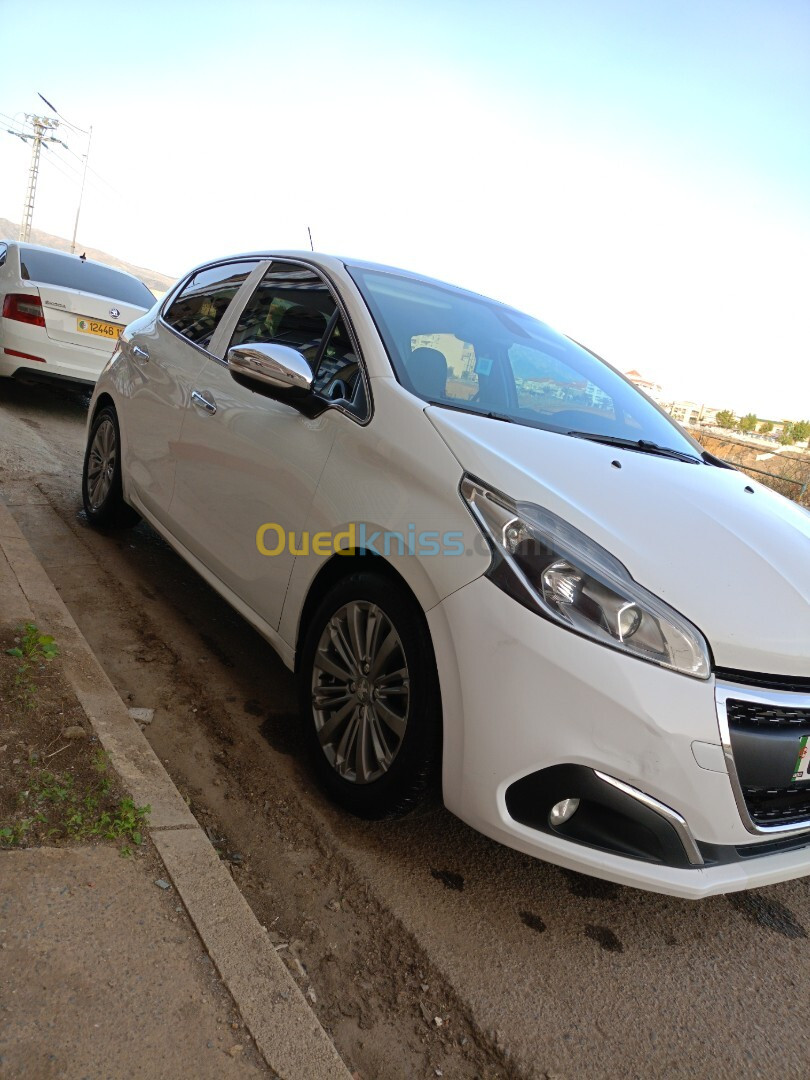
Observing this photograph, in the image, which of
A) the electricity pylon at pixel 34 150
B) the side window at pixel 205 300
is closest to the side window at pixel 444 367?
the side window at pixel 205 300

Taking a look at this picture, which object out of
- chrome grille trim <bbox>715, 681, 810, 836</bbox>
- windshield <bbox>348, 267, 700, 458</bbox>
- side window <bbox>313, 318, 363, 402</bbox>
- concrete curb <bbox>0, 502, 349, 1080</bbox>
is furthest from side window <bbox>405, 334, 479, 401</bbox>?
concrete curb <bbox>0, 502, 349, 1080</bbox>

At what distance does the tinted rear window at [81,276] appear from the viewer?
24.7 ft

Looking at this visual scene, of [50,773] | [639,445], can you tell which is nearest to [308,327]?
[639,445]

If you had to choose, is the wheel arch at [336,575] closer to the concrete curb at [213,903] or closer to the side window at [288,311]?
the concrete curb at [213,903]

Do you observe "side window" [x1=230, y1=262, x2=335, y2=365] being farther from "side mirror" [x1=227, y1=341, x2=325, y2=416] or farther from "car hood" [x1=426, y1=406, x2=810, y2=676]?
"car hood" [x1=426, y1=406, x2=810, y2=676]

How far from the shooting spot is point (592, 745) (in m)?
1.96

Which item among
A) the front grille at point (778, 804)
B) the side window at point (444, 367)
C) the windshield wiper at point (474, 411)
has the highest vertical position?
the side window at point (444, 367)

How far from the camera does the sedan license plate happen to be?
7.36m

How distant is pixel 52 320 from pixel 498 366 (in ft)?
17.5

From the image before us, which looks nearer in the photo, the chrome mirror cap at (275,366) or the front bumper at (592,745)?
the front bumper at (592,745)

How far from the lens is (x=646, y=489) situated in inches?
99.7

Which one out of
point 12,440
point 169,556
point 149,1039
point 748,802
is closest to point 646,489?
point 748,802

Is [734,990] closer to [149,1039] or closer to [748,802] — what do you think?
[748,802]

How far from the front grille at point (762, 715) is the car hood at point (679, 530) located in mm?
86
